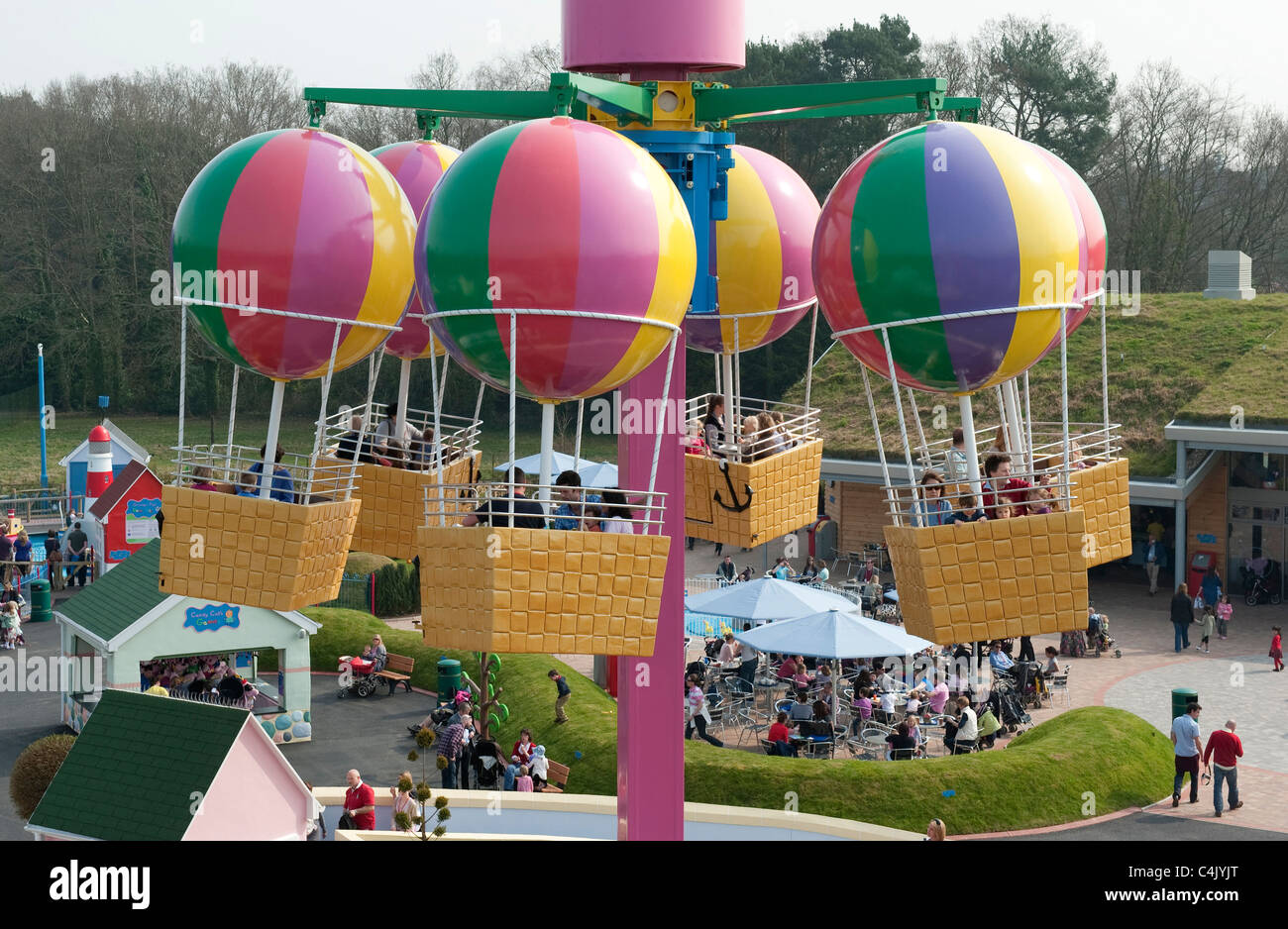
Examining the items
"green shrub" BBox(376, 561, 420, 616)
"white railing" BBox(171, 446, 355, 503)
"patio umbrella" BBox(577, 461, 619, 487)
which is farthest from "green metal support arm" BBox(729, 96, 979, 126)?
"green shrub" BBox(376, 561, 420, 616)

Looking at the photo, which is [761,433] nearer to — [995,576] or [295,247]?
[995,576]

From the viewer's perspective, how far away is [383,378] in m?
52.8

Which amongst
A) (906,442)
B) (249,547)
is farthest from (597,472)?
(906,442)

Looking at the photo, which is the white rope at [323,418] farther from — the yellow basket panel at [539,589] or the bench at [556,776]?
the bench at [556,776]

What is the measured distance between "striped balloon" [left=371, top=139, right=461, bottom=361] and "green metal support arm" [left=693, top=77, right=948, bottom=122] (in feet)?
4.45

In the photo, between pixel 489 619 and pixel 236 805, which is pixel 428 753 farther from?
pixel 489 619

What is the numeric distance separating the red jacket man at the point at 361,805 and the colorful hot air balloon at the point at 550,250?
985 cm

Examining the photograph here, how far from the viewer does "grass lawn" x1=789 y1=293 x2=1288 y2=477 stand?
32.5 m

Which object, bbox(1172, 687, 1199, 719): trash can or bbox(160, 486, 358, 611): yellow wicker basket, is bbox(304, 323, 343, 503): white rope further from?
Answer: bbox(1172, 687, 1199, 719): trash can

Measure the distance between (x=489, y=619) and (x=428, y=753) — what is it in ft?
58.0

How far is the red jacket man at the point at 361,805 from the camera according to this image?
49.0ft

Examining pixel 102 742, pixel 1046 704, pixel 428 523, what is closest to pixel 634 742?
pixel 428 523

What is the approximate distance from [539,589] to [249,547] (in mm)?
1417

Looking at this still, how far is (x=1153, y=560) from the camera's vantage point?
33.2 metres
